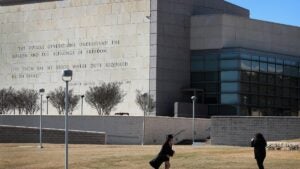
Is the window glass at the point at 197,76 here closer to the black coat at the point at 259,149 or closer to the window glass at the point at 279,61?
the window glass at the point at 279,61

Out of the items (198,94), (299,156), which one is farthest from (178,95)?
(299,156)

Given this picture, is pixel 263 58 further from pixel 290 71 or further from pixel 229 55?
pixel 290 71

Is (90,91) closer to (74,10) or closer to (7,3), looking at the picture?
(74,10)

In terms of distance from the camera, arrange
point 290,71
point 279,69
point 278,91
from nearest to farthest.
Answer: point 278,91 < point 279,69 < point 290,71

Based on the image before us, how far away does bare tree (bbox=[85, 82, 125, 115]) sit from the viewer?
79188 millimetres

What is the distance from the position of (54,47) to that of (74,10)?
5.40 metres

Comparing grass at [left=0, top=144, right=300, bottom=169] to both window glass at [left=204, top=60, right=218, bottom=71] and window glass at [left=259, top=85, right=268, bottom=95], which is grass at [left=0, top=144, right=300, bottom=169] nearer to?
window glass at [left=204, top=60, right=218, bottom=71]

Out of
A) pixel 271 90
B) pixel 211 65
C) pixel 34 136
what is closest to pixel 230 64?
pixel 211 65

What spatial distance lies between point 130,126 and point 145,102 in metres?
15.5

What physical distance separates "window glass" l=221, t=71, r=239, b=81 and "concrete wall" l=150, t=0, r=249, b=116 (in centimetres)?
460

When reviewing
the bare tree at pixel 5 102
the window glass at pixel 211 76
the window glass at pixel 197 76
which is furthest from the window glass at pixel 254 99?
the bare tree at pixel 5 102

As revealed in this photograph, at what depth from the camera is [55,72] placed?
8975 cm

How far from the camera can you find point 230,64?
83312mm

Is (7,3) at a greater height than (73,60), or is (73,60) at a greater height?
(7,3)
